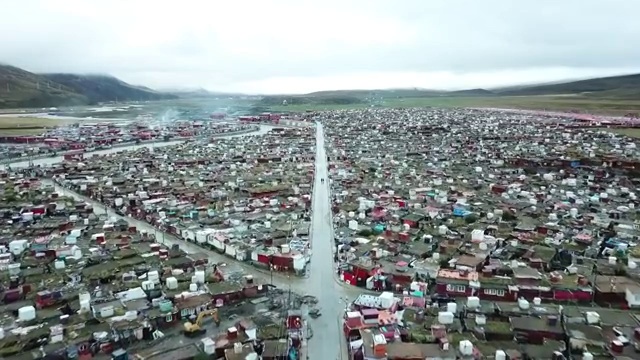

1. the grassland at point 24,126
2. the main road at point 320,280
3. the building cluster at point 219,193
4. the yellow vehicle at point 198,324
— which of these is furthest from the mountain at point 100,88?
the yellow vehicle at point 198,324

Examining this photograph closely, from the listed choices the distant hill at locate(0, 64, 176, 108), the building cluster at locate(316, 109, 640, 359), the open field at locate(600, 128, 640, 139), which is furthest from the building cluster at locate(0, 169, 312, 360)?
the distant hill at locate(0, 64, 176, 108)

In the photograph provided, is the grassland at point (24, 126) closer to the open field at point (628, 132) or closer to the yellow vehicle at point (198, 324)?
the yellow vehicle at point (198, 324)

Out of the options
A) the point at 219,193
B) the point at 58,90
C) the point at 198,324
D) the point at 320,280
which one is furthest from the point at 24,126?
the point at 198,324

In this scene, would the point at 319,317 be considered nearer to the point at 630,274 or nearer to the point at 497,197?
the point at 630,274

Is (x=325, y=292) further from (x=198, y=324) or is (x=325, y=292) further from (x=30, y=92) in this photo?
(x=30, y=92)

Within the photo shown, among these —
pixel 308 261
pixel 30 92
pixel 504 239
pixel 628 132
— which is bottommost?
pixel 628 132

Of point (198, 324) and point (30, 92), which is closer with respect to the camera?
point (198, 324)
